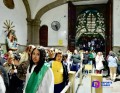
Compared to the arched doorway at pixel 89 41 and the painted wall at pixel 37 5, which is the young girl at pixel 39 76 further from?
the arched doorway at pixel 89 41

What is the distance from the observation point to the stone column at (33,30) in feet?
56.3

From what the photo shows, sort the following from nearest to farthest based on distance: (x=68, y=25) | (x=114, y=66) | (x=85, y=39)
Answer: (x=114, y=66), (x=68, y=25), (x=85, y=39)

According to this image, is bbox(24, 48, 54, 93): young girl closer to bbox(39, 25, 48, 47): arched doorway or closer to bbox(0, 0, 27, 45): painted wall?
bbox(0, 0, 27, 45): painted wall

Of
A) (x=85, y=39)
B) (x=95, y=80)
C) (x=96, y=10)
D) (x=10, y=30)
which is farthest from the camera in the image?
(x=85, y=39)

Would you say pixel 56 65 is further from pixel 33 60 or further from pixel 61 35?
pixel 61 35

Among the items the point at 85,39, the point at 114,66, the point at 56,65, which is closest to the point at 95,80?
the point at 56,65

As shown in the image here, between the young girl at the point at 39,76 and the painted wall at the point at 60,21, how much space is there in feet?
48.9

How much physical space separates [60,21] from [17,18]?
3630mm

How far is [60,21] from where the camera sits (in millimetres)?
17688

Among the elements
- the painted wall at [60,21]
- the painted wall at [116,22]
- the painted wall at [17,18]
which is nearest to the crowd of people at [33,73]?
the painted wall at [17,18]

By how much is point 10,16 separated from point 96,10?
737cm

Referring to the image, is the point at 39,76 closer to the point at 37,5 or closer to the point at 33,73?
the point at 33,73

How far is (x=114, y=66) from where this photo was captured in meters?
10.6

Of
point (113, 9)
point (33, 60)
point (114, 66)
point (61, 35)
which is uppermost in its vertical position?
point (113, 9)
